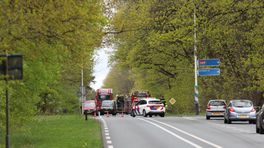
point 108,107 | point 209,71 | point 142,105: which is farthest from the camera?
point 108,107

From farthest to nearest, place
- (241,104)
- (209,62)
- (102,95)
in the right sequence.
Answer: (102,95) → (209,62) → (241,104)

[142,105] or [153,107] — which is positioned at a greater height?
[142,105]

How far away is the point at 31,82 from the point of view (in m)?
23.5

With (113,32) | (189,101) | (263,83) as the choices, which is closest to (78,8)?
(113,32)

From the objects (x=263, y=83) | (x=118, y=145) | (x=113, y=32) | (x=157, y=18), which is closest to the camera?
(x=118, y=145)

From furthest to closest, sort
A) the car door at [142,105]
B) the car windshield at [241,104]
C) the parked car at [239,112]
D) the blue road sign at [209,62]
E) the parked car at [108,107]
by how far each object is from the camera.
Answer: the parked car at [108,107], the car door at [142,105], the blue road sign at [209,62], the car windshield at [241,104], the parked car at [239,112]

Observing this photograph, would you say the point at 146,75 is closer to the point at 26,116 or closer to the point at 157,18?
the point at 157,18

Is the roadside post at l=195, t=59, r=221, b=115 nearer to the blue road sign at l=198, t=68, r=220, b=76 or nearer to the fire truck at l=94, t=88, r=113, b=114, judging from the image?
the blue road sign at l=198, t=68, r=220, b=76

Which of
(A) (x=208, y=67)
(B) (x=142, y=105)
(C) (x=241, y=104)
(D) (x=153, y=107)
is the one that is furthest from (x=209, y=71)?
(C) (x=241, y=104)

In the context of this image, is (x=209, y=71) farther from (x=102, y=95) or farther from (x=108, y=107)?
(x=102, y=95)

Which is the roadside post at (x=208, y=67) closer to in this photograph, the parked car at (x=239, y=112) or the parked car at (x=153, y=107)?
the parked car at (x=153, y=107)

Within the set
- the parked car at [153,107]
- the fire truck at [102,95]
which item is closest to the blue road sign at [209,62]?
the parked car at [153,107]

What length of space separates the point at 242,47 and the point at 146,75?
118ft

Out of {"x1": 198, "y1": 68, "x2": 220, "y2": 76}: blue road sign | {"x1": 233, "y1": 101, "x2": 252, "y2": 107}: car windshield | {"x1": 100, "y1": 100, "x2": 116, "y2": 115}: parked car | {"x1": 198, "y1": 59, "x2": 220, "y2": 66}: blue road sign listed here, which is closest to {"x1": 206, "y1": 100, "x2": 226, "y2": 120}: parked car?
{"x1": 198, "y1": 59, "x2": 220, "y2": 66}: blue road sign
